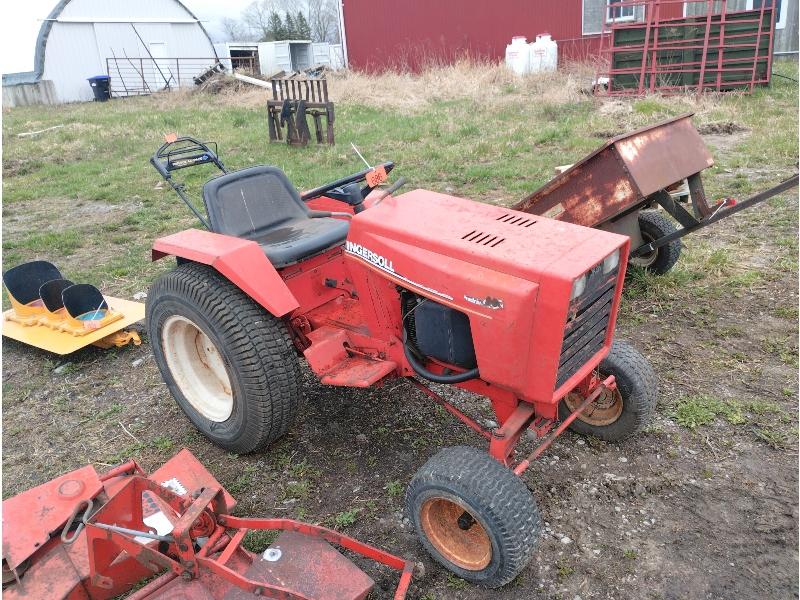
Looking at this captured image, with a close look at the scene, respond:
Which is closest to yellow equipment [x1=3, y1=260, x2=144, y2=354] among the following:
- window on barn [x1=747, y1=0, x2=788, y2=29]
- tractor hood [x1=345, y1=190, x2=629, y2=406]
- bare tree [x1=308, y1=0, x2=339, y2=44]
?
tractor hood [x1=345, y1=190, x2=629, y2=406]

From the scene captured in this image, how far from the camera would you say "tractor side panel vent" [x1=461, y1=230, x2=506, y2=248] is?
232 cm

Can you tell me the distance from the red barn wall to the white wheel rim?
48.1 ft

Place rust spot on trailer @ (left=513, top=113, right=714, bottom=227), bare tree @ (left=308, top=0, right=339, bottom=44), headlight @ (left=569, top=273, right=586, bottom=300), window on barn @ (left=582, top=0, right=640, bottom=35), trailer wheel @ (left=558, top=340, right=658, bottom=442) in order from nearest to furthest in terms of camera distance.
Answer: headlight @ (left=569, top=273, right=586, bottom=300) < trailer wheel @ (left=558, top=340, right=658, bottom=442) < rust spot on trailer @ (left=513, top=113, right=714, bottom=227) < window on barn @ (left=582, top=0, right=640, bottom=35) < bare tree @ (left=308, top=0, right=339, bottom=44)

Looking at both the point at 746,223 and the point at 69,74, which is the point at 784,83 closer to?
the point at 746,223

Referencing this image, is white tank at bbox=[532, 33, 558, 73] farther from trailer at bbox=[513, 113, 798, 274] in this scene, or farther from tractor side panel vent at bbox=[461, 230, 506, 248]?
tractor side panel vent at bbox=[461, 230, 506, 248]

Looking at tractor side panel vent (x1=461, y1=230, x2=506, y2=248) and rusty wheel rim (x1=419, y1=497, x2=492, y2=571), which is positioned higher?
tractor side panel vent (x1=461, y1=230, x2=506, y2=248)

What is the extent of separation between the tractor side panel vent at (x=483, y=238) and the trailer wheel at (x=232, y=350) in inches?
37.6

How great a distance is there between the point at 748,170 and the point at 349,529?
603 centimetres

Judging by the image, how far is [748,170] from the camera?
6.64 meters

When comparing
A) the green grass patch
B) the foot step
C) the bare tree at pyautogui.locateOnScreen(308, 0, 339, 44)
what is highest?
the bare tree at pyautogui.locateOnScreen(308, 0, 339, 44)

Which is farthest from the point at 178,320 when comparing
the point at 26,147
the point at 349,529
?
the point at 26,147

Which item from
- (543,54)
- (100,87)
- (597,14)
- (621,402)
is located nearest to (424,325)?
(621,402)

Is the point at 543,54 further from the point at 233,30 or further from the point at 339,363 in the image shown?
the point at 233,30

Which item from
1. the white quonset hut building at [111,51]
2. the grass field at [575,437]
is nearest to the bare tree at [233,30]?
the white quonset hut building at [111,51]
